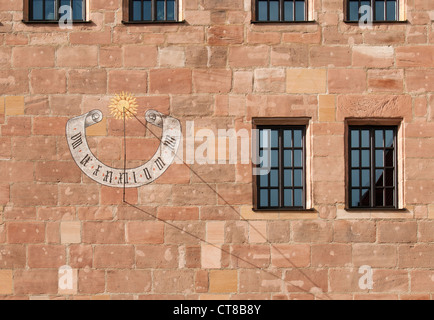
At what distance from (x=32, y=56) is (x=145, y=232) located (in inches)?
124

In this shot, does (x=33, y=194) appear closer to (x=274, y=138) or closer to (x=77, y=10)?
(x=77, y=10)

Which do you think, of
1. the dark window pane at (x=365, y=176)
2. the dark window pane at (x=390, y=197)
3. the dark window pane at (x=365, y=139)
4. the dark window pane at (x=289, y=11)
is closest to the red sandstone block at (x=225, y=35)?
the dark window pane at (x=289, y=11)

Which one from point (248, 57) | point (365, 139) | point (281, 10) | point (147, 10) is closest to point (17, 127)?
point (147, 10)

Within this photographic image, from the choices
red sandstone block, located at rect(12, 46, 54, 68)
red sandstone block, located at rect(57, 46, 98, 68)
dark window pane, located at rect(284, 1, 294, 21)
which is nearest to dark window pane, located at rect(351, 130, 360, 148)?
dark window pane, located at rect(284, 1, 294, 21)

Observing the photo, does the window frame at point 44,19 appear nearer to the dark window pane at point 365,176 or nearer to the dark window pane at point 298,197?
the dark window pane at point 298,197

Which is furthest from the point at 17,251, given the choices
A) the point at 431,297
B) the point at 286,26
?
the point at 431,297

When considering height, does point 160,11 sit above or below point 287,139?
above

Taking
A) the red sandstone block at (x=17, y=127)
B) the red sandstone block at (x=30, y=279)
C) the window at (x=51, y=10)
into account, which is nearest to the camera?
the red sandstone block at (x=30, y=279)

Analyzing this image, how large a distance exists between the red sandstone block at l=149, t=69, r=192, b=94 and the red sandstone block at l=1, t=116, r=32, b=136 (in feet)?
6.25

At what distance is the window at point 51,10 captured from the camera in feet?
31.0

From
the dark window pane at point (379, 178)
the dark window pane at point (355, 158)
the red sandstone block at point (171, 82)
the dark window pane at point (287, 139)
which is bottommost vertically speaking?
the dark window pane at point (379, 178)

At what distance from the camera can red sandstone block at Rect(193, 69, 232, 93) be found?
9.19 meters

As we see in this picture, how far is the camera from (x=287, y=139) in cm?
932

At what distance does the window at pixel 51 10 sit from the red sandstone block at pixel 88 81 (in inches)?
35.3
